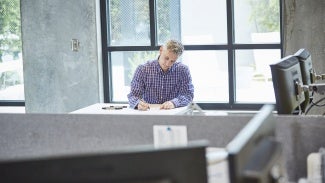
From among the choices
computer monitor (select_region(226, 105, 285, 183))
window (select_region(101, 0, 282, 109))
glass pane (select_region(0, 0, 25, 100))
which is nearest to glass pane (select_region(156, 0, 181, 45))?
window (select_region(101, 0, 282, 109))

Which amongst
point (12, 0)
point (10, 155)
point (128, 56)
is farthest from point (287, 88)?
point (12, 0)

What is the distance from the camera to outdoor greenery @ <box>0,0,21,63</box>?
560 centimetres

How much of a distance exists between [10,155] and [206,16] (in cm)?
311

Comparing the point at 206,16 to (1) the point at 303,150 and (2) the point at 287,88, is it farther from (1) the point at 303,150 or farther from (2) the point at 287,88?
(1) the point at 303,150

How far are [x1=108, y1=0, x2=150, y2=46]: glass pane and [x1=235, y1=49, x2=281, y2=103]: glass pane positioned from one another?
0.88 meters

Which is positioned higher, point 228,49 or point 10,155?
point 228,49

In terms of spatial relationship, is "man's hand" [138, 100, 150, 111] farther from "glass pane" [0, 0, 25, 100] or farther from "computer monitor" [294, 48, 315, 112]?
"glass pane" [0, 0, 25, 100]

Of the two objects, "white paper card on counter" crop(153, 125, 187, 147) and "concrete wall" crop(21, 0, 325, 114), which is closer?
"white paper card on counter" crop(153, 125, 187, 147)

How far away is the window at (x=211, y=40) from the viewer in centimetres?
503

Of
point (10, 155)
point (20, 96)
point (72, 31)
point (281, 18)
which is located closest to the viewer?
point (10, 155)

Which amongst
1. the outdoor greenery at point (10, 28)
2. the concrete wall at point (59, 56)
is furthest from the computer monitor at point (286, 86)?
the outdoor greenery at point (10, 28)

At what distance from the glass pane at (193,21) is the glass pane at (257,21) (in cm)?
13

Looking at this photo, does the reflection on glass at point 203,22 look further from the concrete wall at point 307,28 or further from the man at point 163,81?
the man at point 163,81

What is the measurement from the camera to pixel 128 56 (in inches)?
213
